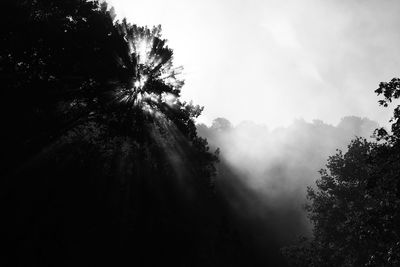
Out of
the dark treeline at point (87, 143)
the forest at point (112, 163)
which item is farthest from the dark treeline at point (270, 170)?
the dark treeline at point (87, 143)

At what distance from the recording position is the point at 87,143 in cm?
2558

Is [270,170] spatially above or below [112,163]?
above

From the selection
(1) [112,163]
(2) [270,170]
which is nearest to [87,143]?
(1) [112,163]

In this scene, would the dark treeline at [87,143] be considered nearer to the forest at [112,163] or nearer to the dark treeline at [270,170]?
the forest at [112,163]

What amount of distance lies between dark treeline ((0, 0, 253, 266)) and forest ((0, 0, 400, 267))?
7 centimetres

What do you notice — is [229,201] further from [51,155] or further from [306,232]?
[51,155]

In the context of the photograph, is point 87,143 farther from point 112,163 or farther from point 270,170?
point 270,170

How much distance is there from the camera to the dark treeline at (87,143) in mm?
16891

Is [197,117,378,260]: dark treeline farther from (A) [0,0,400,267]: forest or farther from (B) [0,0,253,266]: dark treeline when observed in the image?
(B) [0,0,253,266]: dark treeline

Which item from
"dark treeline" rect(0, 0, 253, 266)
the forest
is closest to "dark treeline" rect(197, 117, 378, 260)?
the forest

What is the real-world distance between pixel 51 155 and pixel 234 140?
1934 inches

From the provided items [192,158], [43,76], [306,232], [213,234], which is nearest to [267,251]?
[306,232]

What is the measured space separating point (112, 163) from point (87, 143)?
8.12ft

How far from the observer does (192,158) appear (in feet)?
77.7
